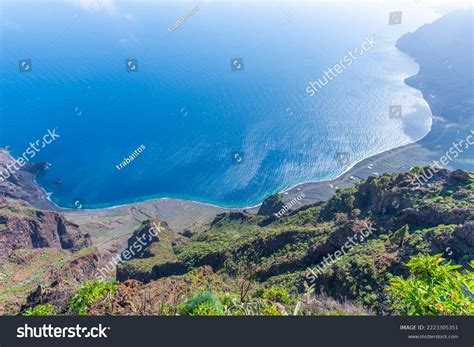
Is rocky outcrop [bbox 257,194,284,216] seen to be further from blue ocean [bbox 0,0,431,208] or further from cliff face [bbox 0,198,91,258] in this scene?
cliff face [bbox 0,198,91,258]

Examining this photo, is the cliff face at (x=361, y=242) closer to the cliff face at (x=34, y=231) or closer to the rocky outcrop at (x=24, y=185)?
the cliff face at (x=34, y=231)

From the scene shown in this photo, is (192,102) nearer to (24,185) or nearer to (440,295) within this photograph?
(24,185)

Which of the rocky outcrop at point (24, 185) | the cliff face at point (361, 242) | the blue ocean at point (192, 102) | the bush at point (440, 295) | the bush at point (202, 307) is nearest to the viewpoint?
the bush at point (440, 295)

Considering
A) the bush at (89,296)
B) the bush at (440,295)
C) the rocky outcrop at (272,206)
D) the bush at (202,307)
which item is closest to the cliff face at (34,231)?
the rocky outcrop at (272,206)

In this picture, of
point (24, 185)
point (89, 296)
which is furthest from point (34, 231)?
point (89, 296)

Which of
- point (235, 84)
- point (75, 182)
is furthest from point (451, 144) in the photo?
point (75, 182)

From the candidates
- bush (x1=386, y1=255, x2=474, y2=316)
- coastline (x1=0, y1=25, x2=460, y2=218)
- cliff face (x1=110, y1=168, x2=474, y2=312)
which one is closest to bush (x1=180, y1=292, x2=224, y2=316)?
bush (x1=386, y1=255, x2=474, y2=316)

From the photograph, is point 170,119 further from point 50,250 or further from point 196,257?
point 196,257
